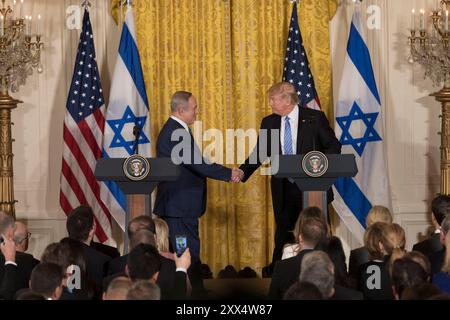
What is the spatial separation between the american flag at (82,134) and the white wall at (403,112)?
2.51 m

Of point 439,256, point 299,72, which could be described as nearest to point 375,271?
point 439,256

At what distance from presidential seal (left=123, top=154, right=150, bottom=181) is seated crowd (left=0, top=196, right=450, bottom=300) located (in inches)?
33.6

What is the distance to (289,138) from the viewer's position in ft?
28.7

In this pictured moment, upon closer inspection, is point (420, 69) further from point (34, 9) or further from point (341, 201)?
point (34, 9)

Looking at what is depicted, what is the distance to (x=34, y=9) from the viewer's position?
992cm

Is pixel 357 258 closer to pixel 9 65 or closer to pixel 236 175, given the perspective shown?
pixel 236 175

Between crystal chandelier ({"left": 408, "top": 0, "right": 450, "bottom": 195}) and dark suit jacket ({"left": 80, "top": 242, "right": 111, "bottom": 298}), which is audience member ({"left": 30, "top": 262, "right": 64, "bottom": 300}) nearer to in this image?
dark suit jacket ({"left": 80, "top": 242, "right": 111, "bottom": 298})

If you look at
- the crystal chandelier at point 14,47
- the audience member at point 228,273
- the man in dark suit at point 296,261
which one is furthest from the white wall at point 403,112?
the man in dark suit at point 296,261

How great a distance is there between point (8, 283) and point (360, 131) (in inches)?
192

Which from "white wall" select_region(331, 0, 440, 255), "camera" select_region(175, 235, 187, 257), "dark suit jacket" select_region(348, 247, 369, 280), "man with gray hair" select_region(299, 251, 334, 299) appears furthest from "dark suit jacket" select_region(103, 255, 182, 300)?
"white wall" select_region(331, 0, 440, 255)

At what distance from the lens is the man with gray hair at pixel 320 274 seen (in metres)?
4.79

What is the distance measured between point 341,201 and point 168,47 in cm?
237

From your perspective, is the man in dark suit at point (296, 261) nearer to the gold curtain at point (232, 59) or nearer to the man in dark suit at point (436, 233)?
the man in dark suit at point (436, 233)
